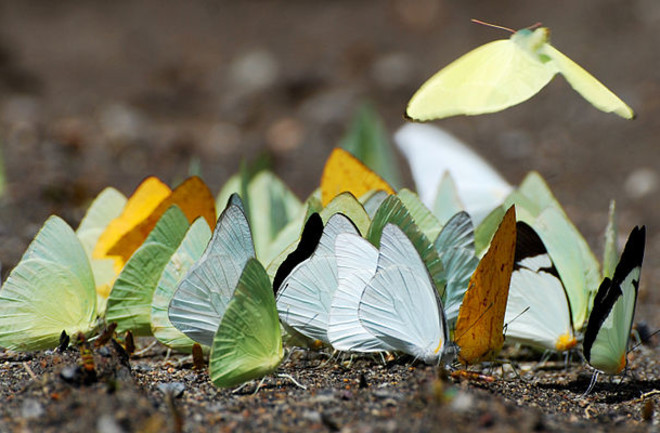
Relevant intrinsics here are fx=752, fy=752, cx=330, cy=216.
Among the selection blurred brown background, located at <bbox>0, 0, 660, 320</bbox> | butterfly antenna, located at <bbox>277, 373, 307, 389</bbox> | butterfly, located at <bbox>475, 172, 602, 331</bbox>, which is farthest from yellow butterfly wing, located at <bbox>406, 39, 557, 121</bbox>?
blurred brown background, located at <bbox>0, 0, 660, 320</bbox>

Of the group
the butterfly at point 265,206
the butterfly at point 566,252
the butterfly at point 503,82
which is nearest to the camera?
the butterfly at point 503,82

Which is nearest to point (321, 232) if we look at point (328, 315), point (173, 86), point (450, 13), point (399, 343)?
point (328, 315)

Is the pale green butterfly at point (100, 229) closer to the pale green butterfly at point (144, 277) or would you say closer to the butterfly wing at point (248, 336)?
the pale green butterfly at point (144, 277)

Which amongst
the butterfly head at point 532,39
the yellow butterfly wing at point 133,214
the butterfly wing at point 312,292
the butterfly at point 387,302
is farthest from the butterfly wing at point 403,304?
the yellow butterfly wing at point 133,214

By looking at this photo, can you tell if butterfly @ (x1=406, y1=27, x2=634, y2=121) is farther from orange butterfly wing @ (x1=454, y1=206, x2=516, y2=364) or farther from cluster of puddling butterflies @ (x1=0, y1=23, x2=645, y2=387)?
orange butterfly wing @ (x1=454, y1=206, x2=516, y2=364)

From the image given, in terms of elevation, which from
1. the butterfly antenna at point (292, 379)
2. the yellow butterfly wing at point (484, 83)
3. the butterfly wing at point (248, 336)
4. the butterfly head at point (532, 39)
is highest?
the butterfly head at point (532, 39)

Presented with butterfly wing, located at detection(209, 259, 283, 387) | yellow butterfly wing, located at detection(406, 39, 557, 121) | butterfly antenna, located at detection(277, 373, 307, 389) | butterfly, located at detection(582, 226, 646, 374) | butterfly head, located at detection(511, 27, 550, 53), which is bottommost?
butterfly antenna, located at detection(277, 373, 307, 389)
